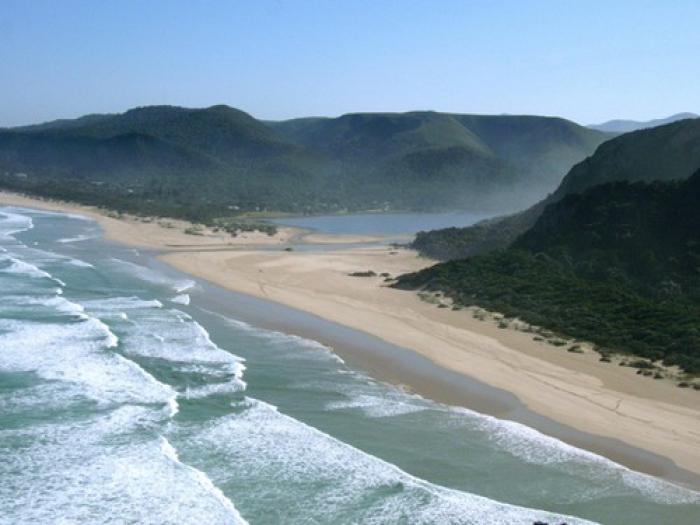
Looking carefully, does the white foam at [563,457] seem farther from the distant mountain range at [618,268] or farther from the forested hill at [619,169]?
the forested hill at [619,169]

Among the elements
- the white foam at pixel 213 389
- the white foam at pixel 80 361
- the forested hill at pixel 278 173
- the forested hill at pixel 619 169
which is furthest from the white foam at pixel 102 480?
the forested hill at pixel 278 173

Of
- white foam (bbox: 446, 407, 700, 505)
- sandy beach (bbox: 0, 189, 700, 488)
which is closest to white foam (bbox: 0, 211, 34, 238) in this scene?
sandy beach (bbox: 0, 189, 700, 488)

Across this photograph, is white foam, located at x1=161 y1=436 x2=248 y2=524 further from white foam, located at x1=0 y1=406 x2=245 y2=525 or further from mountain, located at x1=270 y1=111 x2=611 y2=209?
mountain, located at x1=270 y1=111 x2=611 y2=209

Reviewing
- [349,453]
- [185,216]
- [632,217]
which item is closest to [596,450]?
[349,453]

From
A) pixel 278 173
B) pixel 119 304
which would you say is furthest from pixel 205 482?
pixel 278 173

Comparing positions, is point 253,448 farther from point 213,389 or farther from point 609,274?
point 609,274
